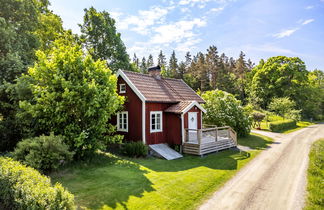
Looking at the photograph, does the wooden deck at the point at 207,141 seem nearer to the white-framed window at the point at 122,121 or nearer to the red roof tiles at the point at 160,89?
the red roof tiles at the point at 160,89

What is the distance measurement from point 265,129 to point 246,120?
30.0 feet

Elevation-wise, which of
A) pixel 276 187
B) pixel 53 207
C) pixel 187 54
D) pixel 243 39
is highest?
pixel 187 54

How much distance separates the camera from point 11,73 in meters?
12.6

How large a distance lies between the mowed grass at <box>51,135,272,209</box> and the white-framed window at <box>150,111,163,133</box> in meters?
2.57

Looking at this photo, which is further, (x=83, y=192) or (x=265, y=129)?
(x=265, y=129)

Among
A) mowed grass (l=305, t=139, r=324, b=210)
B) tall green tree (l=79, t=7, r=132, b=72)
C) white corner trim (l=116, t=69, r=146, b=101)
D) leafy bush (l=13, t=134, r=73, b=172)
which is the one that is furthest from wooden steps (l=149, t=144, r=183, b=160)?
tall green tree (l=79, t=7, r=132, b=72)

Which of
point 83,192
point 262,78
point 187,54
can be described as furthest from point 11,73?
point 187,54

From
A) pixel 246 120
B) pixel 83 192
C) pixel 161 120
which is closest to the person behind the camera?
pixel 83 192

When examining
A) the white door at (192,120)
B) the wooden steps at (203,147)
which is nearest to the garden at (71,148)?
the wooden steps at (203,147)

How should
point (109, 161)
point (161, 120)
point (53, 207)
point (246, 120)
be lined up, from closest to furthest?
point (53, 207) < point (109, 161) < point (161, 120) < point (246, 120)

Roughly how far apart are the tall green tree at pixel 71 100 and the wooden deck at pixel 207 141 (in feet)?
20.8

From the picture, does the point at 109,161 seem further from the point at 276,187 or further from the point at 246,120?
the point at 246,120

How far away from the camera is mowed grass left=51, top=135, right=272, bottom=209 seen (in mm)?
6418

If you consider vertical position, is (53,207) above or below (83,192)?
above
